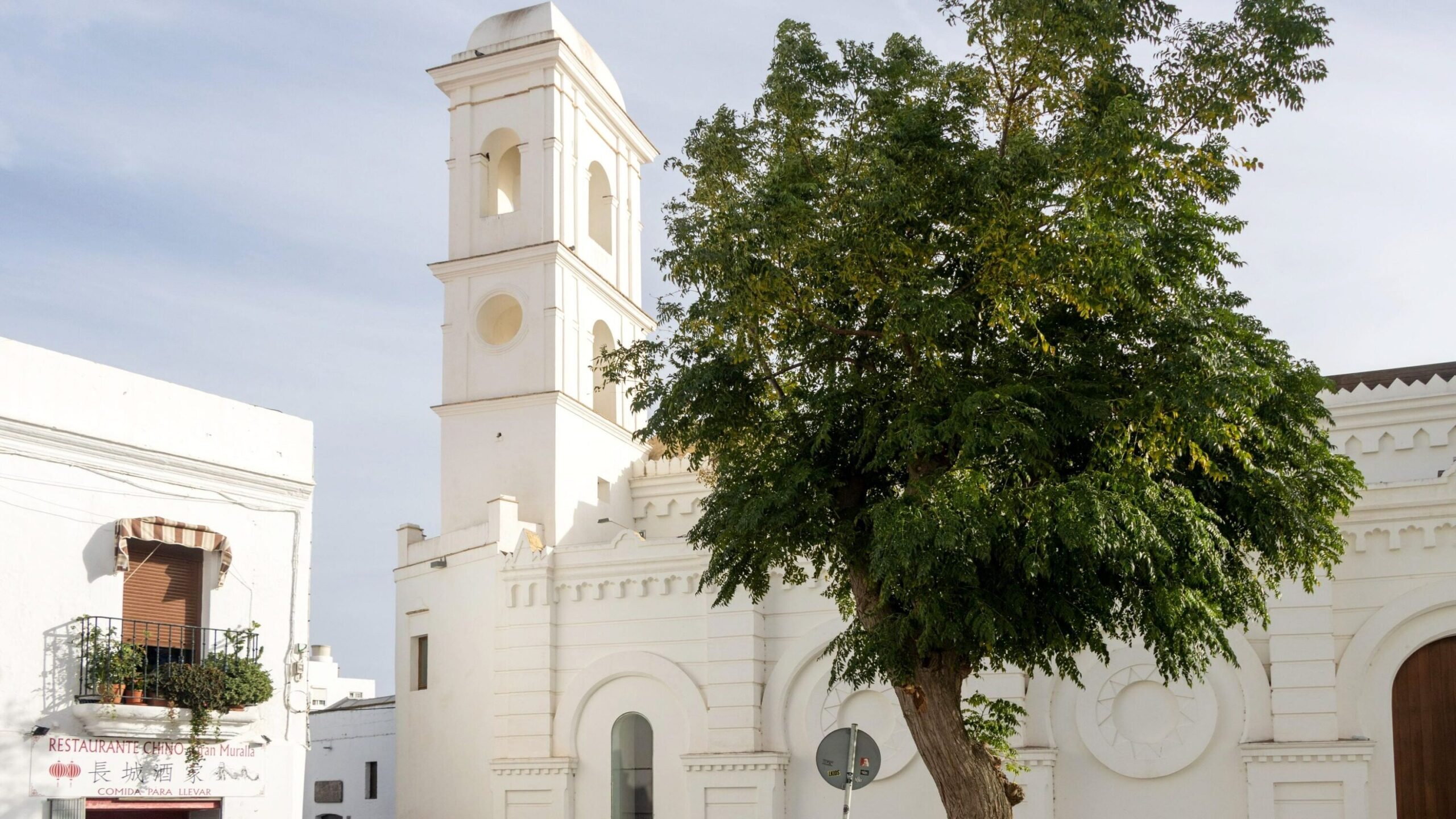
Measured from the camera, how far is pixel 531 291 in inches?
1302

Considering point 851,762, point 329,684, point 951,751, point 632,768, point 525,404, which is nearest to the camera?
point 851,762

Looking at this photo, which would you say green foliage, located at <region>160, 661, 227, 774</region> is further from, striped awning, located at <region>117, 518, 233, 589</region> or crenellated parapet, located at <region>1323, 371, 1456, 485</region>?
crenellated parapet, located at <region>1323, 371, 1456, 485</region>

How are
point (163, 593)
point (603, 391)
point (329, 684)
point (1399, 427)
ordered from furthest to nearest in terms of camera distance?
point (329, 684)
point (603, 391)
point (1399, 427)
point (163, 593)

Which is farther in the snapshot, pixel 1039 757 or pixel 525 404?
pixel 525 404

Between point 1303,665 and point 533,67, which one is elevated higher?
point 533,67

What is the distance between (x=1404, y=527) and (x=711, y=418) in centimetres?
1182

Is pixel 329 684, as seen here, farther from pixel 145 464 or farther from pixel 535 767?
pixel 145 464

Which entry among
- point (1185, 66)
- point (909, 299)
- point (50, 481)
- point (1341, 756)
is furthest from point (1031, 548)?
point (50, 481)

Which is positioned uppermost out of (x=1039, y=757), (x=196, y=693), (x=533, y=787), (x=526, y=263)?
(x=526, y=263)

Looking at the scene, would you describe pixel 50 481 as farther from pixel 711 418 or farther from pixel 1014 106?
pixel 1014 106

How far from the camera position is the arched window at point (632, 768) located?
26.2 m

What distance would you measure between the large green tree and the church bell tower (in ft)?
51.7

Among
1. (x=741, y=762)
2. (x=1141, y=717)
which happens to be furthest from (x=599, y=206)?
(x=1141, y=717)

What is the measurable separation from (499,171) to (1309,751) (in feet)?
73.6
